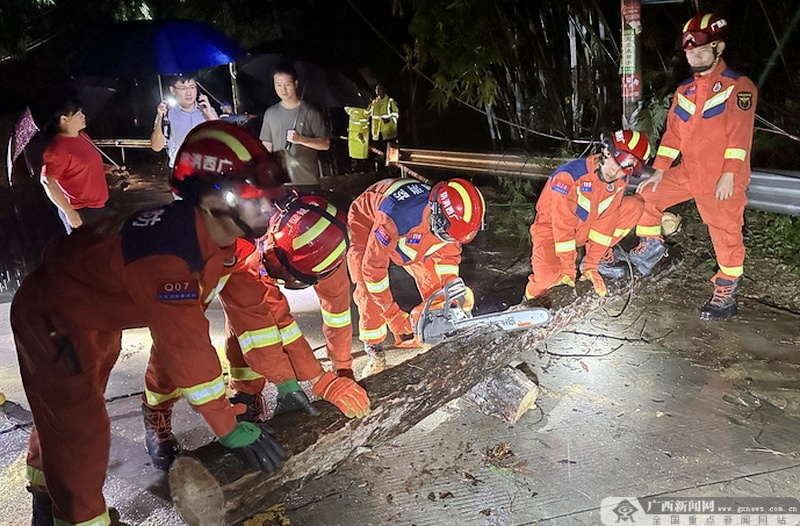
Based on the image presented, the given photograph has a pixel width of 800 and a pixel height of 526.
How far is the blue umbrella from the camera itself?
6258 mm

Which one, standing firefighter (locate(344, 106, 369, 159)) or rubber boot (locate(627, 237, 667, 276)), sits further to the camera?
standing firefighter (locate(344, 106, 369, 159))

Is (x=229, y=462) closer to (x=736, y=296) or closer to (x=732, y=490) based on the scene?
(x=732, y=490)

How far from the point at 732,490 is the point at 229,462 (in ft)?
7.58

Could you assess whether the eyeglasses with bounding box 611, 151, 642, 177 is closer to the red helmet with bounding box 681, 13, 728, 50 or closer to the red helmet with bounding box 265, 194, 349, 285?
the red helmet with bounding box 681, 13, 728, 50

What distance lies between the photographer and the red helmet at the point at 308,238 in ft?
8.77

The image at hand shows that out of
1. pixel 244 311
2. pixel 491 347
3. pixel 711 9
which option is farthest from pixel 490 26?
pixel 244 311

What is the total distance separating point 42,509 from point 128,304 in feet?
3.48

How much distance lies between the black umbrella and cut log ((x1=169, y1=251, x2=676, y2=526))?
5.88 meters

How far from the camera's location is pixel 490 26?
26.9ft

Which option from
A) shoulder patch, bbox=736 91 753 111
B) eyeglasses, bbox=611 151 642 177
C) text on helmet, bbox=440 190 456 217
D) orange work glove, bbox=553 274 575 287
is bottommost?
orange work glove, bbox=553 274 575 287

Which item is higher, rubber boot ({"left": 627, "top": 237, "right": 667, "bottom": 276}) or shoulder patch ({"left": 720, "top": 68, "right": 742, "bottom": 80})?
shoulder patch ({"left": 720, "top": 68, "right": 742, "bottom": 80})

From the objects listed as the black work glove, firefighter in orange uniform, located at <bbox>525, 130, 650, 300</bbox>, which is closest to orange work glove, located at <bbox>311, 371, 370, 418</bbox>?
the black work glove

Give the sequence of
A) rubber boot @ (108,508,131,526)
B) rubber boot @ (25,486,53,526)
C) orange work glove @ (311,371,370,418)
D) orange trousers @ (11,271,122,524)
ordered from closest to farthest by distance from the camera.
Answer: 1. orange trousers @ (11,271,122,524)
2. rubber boot @ (25,486,53,526)
3. rubber boot @ (108,508,131,526)
4. orange work glove @ (311,371,370,418)

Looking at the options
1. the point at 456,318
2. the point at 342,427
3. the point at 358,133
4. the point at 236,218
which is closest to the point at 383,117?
the point at 358,133
